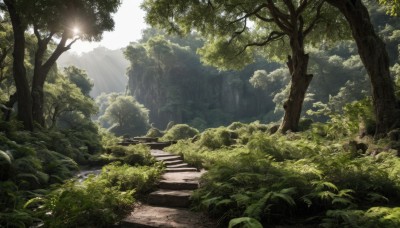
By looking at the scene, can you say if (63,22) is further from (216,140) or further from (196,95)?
(196,95)

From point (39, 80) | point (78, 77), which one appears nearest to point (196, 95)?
point (78, 77)

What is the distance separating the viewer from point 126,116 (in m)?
68.1

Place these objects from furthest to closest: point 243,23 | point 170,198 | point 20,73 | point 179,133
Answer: point 179,133 < point 243,23 < point 20,73 < point 170,198

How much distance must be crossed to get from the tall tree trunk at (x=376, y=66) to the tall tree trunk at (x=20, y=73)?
13.2 meters

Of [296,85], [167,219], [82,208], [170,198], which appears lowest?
[167,219]

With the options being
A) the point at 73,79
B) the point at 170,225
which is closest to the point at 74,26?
the point at 170,225

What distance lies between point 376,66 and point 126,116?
2478 inches

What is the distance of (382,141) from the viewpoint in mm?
8023

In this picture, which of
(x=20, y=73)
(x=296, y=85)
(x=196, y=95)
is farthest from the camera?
(x=196, y=95)

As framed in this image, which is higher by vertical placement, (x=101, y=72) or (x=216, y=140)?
(x=101, y=72)

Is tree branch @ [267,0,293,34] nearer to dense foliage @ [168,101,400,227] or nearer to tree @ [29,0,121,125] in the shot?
tree @ [29,0,121,125]

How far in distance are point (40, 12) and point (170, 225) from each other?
514 inches

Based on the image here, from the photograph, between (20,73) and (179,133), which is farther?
(179,133)

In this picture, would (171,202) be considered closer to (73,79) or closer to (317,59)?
(73,79)
